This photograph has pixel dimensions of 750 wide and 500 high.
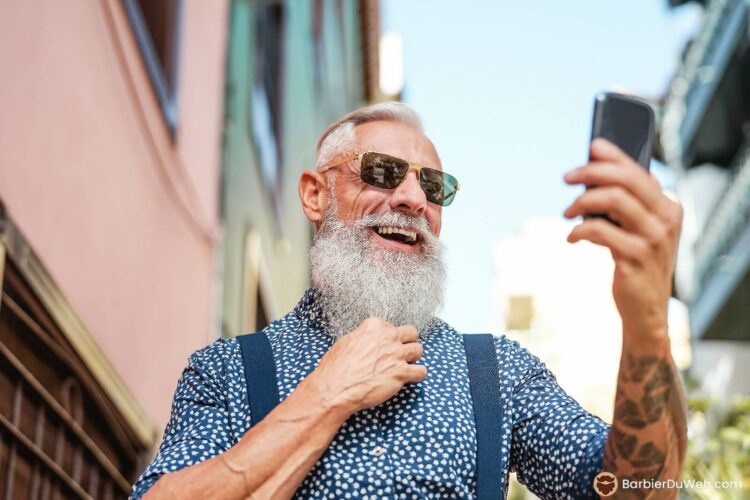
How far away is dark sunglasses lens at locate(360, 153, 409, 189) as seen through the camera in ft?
9.99

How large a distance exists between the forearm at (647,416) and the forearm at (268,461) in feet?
1.96

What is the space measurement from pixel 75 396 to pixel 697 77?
15366mm

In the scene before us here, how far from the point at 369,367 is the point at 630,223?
2.57ft

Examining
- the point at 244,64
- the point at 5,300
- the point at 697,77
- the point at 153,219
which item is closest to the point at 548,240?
the point at 697,77

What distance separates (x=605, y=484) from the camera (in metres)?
2.23

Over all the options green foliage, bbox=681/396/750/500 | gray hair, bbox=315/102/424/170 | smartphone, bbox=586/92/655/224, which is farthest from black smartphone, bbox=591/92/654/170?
green foliage, bbox=681/396/750/500

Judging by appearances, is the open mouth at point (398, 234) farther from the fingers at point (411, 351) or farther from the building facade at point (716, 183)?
the building facade at point (716, 183)

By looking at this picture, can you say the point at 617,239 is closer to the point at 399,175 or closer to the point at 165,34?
the point at 399,175

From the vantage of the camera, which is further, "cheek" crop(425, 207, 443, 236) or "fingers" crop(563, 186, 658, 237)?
"cheek" crop(425, 207, 443, 236)

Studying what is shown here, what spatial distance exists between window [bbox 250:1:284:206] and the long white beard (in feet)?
23.7

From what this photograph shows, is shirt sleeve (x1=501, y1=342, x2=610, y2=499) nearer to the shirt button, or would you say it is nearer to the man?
the man

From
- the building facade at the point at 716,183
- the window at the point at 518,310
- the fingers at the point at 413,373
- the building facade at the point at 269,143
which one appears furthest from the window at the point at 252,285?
Answer: the window at the point at 518,310

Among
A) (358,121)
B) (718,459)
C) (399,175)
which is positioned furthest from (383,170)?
(718,459)

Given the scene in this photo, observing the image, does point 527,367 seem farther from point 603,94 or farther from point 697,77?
point 697,77
